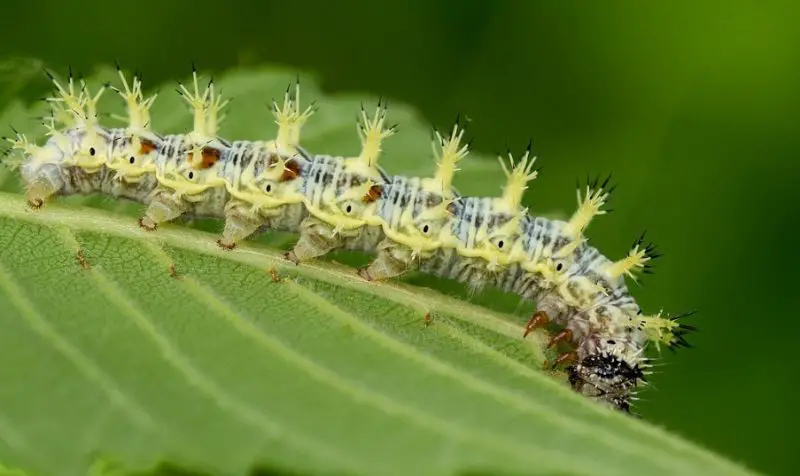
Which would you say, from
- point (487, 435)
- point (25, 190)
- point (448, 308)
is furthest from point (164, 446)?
point (25, 190)

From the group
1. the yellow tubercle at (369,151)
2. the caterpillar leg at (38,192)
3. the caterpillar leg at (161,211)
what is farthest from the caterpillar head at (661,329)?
the caterpillar leg at (38,192)

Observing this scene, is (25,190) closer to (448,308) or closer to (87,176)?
(87,176)

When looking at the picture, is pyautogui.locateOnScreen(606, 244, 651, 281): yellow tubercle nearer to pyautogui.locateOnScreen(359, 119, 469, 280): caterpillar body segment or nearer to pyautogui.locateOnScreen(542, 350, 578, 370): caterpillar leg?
pyautogui.locateOnScreen(542, 350, 578, 370): caterpillar leg

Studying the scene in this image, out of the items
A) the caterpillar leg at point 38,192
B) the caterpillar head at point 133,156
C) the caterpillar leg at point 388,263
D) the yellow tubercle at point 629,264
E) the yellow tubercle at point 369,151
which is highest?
the yellow tubercle at point 369,151

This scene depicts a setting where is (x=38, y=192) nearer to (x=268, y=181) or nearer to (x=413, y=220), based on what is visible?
(x=268, y=181)

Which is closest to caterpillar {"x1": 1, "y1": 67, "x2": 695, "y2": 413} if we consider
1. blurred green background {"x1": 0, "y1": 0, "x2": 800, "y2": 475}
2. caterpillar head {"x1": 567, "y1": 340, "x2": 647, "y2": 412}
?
caterpillar head {"x1": 567, "y1": 340, "x2": 647, "y2": 412}

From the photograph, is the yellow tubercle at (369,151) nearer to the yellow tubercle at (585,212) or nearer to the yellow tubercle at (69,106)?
the yellow tubercle at (585,212)
